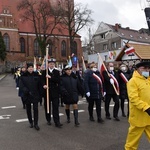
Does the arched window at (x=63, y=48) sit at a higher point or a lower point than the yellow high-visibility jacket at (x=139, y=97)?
higher

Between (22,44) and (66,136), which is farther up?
(22,44)

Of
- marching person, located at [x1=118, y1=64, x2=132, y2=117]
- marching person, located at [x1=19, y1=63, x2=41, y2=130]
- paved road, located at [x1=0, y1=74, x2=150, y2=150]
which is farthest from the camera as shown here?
marching person, located at [x1=118, y1=64, x2=132, y2=117]

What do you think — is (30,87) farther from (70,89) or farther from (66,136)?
(66,136)

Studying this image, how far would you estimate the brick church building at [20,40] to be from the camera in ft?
196

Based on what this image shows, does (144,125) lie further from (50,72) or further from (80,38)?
(80,38)

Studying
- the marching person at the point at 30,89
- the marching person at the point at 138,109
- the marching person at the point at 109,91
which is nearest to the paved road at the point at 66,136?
the marching person at the point at 109,91

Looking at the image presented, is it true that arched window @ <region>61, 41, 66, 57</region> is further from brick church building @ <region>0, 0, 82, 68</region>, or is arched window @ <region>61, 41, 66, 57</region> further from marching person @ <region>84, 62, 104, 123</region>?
marching person @ <region>84, 62, 104, 123</region>

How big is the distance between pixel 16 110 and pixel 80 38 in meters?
59.0

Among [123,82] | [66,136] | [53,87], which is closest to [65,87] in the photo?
[53,87]

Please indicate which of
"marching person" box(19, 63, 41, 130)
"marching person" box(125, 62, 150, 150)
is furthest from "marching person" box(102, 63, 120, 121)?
"marching person" box(125, 62, 150, 150)

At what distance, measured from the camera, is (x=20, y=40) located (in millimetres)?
64000

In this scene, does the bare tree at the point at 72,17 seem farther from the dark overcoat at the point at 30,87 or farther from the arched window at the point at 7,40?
the dark overcoat at the point at 30,87

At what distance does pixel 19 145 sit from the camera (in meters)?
6.21

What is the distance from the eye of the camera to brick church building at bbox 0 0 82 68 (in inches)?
2349
